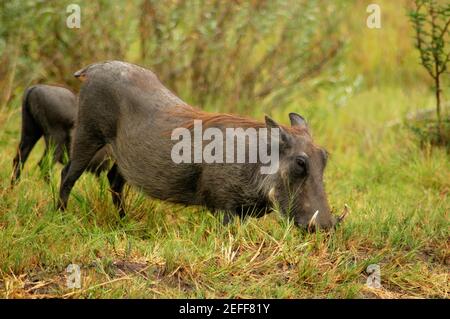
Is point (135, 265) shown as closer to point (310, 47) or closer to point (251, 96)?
point (251, 96)

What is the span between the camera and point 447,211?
492 cm

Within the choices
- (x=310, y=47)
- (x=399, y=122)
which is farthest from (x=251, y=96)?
(x=399, y=122)

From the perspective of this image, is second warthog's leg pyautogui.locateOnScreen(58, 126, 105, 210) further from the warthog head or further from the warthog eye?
the warthog eye

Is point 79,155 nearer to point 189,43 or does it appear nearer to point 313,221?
point 313,221

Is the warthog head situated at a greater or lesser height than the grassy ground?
greater

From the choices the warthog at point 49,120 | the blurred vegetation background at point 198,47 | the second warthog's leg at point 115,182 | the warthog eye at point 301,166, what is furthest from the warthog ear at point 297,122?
the blurred vegetation background at point 198,47

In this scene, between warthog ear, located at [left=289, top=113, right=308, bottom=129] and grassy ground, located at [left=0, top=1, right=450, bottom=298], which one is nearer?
grassy ground, located at [left=0, top=1, right=450, bottom=298]

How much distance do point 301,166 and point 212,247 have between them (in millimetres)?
605

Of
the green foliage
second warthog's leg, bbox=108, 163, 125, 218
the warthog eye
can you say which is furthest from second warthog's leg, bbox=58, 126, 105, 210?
the green foliage

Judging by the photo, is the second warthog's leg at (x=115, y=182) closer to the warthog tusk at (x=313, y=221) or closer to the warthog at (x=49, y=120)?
the warthog at (x=49, y=120)

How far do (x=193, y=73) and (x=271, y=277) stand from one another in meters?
4.02

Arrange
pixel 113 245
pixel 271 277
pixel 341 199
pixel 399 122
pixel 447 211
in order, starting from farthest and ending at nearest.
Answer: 1. pixel 399 122
2. pixel 341 199
3. pixel 447 211
4. pixel 113 245
5. pixel 271 277

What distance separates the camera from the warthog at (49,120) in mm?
5477

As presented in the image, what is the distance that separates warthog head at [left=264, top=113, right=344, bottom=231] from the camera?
4.13 m
